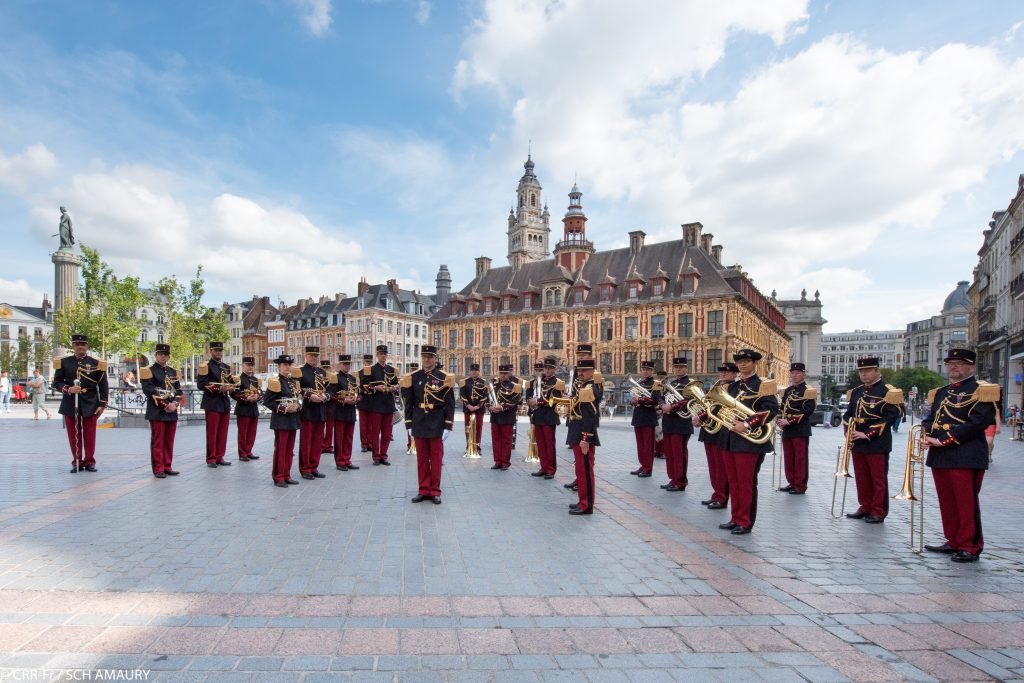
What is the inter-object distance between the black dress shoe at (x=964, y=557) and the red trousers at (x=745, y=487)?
1971 millimetres

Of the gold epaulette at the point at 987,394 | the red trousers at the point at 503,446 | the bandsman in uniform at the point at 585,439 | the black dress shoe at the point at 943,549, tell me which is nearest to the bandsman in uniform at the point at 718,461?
the bandsman in uniform at the point at 585,439

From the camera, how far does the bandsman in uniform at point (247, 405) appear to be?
1187 cm

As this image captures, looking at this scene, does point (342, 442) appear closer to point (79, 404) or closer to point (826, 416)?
point (79, 404)

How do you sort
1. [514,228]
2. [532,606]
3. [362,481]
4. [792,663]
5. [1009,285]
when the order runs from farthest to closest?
1. [514,228]
2. [1009,285]
3. [362,481]
4. [532,606]
5. [792,663]

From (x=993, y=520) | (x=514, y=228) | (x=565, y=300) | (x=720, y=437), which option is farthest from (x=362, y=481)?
(x=514, y=228)

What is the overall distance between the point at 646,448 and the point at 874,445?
14.0ft

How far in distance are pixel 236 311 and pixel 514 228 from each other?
172 feet

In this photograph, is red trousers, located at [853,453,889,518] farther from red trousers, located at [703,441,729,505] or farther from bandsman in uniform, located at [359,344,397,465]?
bandsman in uniform, located at [359,344,397,465]

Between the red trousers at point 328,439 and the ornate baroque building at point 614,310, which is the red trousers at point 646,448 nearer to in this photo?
the red trousers at point 328,439

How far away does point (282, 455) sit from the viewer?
32.0 ft

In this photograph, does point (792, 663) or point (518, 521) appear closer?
point (792, 663)

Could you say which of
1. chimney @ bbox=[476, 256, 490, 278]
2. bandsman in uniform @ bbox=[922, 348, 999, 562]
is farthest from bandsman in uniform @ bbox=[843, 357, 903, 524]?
chimney @ bbox=[476, 256, 490, 278]

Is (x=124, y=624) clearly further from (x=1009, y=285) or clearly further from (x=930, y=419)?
(x=1009, y=285)

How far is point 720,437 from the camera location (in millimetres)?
7742
